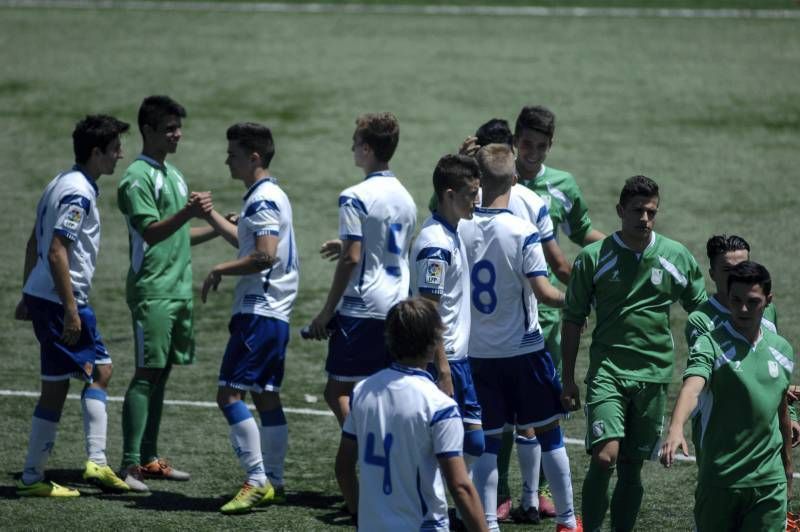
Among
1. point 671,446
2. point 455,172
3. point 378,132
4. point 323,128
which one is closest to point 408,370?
point 671,446

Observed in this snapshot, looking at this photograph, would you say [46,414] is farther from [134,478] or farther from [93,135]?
[93,135]

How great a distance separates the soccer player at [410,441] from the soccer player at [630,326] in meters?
1.72

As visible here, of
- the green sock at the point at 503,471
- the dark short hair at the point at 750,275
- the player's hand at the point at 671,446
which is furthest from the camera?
the green sock at the point at 503,471

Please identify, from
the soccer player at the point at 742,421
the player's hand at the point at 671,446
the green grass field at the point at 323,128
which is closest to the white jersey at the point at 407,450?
the player's hand at the point at 671,446

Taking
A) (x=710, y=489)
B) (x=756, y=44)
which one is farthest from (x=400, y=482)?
(x=756, y=44)

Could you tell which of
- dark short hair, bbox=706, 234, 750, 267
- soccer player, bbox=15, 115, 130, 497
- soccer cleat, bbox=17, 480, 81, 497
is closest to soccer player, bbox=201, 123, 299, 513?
soccer player, bbox=15, 115, 130, 497

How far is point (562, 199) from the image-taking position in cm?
802

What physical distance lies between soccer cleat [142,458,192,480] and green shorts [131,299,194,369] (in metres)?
0.63

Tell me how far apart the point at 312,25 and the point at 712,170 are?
898 cm

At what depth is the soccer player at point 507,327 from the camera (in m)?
6.75

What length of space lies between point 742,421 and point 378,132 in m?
2.59

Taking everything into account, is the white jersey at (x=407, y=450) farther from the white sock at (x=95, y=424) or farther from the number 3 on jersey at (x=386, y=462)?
the white sock at (x=95, y=424)

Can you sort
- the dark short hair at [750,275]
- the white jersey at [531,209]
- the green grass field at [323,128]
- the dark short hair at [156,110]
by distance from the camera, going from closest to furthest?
the dark short hair at [750,275] < the white jersey at [531,209] < the dark short hair at [156,110] < the green grass field at [323,128]

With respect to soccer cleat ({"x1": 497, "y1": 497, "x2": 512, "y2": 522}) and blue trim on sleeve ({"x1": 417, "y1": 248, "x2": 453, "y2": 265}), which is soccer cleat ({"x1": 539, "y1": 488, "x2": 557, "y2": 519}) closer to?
soccer cleat ({"x1": 497, "y1": 497, "x2": 512, "y2": 522})
